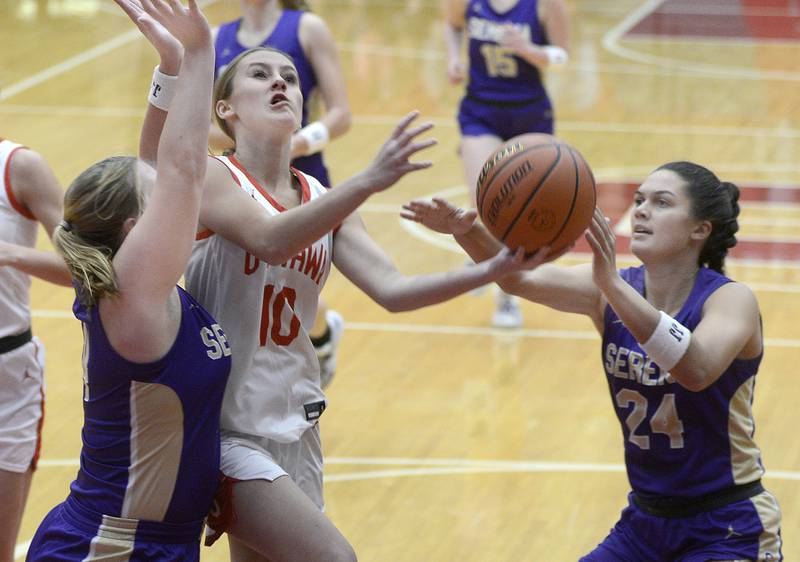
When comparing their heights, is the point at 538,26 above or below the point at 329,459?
above

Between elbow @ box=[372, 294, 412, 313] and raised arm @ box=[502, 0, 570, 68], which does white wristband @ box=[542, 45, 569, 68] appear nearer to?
raised arm @ box=[502, 0, 570, 68]

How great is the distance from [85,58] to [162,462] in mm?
12058

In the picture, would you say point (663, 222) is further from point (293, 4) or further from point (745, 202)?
point (745, 202)

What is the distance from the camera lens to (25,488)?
4.32 metres

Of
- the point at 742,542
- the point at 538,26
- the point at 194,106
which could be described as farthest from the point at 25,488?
the point at 538,26

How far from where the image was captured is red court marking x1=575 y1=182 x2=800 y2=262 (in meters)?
9.09

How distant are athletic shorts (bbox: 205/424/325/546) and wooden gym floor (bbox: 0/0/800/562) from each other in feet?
4.83

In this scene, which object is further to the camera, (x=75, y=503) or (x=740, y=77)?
(x=740, y=77)

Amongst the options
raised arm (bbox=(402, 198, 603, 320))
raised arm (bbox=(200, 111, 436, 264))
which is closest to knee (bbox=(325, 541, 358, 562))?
raised arm (bbox=(200, 111, 436, 264))

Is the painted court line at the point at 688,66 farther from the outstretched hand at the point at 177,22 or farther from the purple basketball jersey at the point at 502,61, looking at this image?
the outstretched hand at the point at 177,22

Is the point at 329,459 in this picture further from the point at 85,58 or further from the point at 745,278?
the point at 85,58

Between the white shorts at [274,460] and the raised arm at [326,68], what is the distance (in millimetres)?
2655

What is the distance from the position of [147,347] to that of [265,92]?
0.89 metres

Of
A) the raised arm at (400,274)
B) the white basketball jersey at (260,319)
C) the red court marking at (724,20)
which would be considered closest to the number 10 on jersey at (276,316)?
the white basketball jersey at (260,319)
